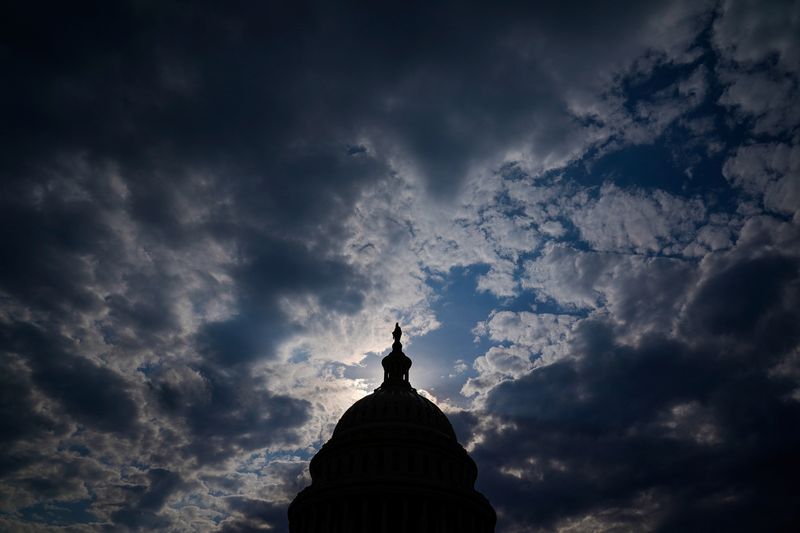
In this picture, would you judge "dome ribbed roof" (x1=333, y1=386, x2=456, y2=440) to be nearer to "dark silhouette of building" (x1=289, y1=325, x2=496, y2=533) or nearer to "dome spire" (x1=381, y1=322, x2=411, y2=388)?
"dark silhouette of building" (x1=289, y1=325, x2=496, y2=533)

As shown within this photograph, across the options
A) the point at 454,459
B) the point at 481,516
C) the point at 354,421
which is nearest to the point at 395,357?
the point at 354,421

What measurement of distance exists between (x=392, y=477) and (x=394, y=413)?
13099 millimetres

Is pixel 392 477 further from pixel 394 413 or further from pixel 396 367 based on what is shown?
pixel 396 367

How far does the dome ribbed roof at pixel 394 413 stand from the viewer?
7162cm

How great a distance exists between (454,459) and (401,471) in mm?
8537

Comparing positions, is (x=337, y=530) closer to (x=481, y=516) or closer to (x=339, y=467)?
(x=339, y=467)

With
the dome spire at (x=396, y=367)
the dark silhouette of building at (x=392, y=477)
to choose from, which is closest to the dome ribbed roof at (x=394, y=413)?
the dark silhouette of building at (x=392, y=477)

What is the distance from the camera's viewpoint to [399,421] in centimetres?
7069

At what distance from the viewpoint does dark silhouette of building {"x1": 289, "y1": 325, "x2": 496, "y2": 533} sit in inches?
2320

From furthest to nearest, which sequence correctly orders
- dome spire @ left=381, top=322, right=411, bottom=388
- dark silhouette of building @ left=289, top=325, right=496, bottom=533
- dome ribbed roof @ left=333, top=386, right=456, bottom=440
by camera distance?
1. dome spire @ left=381, top=322, right=411, bottom=388
2. dome ribbed roof @ left=333, top=386, right=456, bottom=440
3. dark silhouette of building @ left=289, top=325, right=496, bottom=533

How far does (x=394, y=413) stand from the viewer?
72.3 meters

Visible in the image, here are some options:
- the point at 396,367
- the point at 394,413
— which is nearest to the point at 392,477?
the point at 394,413

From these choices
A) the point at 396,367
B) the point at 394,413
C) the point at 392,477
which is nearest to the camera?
the point at 392,477

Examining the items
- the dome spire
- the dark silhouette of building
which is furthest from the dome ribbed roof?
the dome spire
